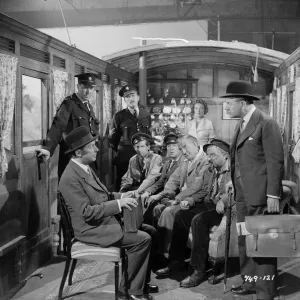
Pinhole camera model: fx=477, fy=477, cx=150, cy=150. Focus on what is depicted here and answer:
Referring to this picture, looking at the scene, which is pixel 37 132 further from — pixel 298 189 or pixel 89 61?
pixel 298 189

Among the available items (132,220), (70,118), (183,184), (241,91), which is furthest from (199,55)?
(132,220)

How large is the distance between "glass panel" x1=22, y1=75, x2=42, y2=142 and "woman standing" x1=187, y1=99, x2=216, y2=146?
3.95 meters

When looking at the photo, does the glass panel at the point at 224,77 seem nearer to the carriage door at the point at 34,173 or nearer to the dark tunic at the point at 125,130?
the dark tunic at the point at 125,130

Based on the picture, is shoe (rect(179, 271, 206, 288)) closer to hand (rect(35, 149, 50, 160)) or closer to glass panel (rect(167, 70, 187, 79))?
hand (rect(35, 149, 50, 160))

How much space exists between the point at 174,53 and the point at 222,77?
240 cm

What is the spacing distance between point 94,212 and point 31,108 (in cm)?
195

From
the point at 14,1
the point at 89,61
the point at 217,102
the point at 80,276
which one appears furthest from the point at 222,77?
the point at 14,1

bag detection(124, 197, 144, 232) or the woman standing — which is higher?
the woman standing

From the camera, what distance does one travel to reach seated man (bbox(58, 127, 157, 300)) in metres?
4.32

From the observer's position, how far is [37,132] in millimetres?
5816

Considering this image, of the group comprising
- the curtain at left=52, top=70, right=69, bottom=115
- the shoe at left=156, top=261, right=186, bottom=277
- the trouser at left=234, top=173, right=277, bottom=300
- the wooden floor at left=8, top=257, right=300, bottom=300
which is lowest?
the wooden floor at left=8, top=257, right=300, bottom=300

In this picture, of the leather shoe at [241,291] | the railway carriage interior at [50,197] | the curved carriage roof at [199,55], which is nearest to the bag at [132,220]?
the railway carriage interior at [50,197]

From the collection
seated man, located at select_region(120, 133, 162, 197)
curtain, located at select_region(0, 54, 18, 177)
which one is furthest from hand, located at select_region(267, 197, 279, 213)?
curtain, located at select_region(0, 54, 18, 177)

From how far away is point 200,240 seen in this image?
5.20 metres
